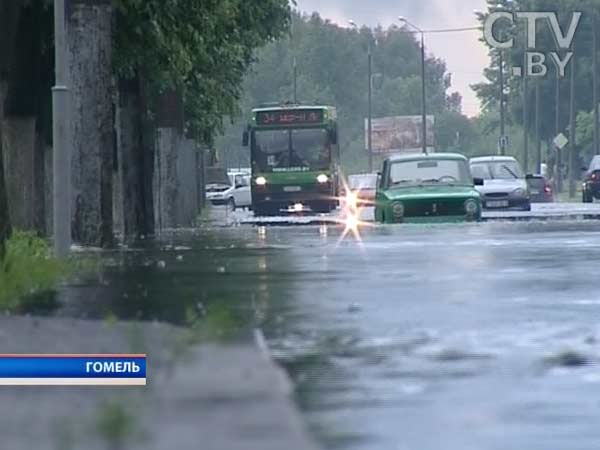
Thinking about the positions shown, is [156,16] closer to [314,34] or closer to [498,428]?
[498,428]

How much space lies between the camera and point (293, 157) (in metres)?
62.2

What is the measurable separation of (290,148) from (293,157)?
11.3 inches

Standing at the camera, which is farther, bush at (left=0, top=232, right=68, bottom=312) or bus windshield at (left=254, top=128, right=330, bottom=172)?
bus windshield at (left=254, top=128, right=330, bottom=172)

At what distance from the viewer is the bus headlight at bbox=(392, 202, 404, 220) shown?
37469 millimetres

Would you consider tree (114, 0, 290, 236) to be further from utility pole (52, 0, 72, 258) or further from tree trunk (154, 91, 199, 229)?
utility pole (52, 0, 72, 258)

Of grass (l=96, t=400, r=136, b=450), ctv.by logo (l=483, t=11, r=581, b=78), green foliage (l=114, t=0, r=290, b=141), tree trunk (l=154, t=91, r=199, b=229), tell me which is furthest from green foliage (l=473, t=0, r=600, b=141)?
grass (l=96, t=400, r=136, b=450)

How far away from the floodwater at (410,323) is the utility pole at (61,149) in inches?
24.8

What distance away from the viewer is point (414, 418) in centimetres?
914

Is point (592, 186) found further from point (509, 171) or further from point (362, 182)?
point (509, 171)

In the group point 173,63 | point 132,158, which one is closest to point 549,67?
point 132,158

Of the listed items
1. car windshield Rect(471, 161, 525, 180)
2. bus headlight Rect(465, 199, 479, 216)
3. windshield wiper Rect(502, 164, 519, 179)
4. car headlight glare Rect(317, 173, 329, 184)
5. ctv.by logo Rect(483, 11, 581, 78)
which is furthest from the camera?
ctv.by logo Rect(483, 11, 581, 78)

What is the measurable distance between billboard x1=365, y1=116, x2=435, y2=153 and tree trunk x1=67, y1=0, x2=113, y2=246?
127 meters

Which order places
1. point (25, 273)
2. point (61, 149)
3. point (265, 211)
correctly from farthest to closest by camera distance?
Result: 1. point (265, 211)
2. point (61, 149)
3. point (25, 273)
